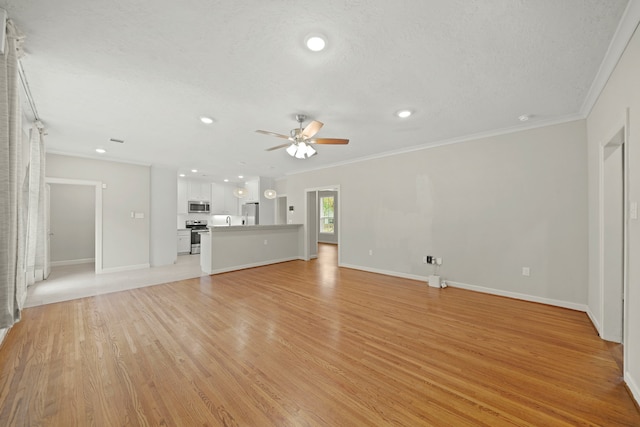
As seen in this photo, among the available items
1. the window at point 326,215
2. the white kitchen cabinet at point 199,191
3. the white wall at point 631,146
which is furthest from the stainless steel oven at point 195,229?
the white wall at point 631,146

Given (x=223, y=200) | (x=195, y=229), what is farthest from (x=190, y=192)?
(x=195, y=229)

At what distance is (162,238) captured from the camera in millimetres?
6461

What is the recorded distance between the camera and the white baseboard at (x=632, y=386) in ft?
5.47

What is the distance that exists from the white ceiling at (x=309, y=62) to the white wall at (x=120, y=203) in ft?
6.23

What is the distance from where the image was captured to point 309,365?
213 centimetres

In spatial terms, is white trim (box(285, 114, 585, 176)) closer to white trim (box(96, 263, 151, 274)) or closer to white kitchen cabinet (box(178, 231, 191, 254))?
white trim (box(96, 263, 151, 274))

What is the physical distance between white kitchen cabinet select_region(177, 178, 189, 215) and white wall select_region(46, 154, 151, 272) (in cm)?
210


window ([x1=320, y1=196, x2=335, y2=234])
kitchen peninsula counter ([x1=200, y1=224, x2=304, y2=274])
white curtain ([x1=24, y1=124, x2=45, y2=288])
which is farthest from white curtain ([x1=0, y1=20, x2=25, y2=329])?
window ([x1=320, y1=196, x2=335, y2=234])

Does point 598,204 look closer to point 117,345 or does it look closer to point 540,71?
point 540,71

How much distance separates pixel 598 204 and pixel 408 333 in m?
2.66

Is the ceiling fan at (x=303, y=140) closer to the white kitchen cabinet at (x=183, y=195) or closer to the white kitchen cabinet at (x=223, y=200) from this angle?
Result: the white kitchen cabinet at (x=183, y=195)

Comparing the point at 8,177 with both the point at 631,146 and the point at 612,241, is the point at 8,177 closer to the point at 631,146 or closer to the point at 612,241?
the point at 631,146

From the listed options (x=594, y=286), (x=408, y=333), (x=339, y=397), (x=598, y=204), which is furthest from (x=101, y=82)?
(x=594, y=286)

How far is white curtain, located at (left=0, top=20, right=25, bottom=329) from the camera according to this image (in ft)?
5.30
